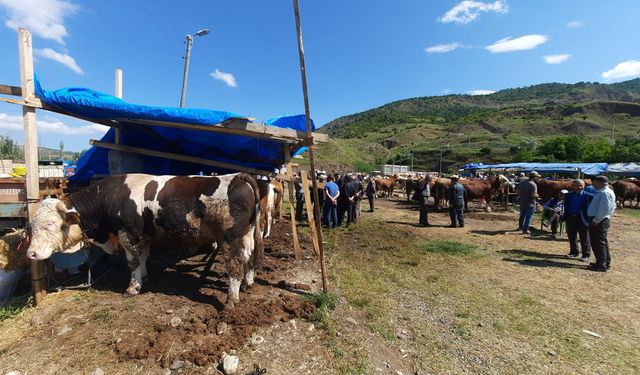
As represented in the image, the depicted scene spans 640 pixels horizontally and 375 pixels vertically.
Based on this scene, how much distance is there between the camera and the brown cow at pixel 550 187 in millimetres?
14881

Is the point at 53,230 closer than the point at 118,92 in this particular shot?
Yes

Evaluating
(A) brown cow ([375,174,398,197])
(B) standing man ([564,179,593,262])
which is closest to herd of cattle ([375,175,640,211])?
(A) brown cow ([375,174,398,197])

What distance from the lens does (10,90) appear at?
14.4 feet

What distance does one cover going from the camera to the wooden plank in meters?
4.36

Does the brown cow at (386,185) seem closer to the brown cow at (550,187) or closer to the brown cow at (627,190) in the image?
the brown cow at (550,187)

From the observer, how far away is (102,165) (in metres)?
6.79

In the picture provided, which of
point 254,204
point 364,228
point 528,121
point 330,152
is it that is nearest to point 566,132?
point 528,121

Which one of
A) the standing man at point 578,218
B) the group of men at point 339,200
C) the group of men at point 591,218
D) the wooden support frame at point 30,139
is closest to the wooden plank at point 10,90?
the wooden support frame at point 30,139

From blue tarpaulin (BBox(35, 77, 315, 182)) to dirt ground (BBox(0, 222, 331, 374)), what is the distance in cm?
275

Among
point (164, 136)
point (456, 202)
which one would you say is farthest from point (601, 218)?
point (164, 136)

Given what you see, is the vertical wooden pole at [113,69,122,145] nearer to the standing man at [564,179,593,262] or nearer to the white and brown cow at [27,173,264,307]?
the white and brown cow at [27,173,264,307]

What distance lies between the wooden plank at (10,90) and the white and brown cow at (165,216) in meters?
1.61

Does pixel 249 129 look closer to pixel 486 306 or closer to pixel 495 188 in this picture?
pixel 486 306

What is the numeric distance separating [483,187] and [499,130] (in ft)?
282
